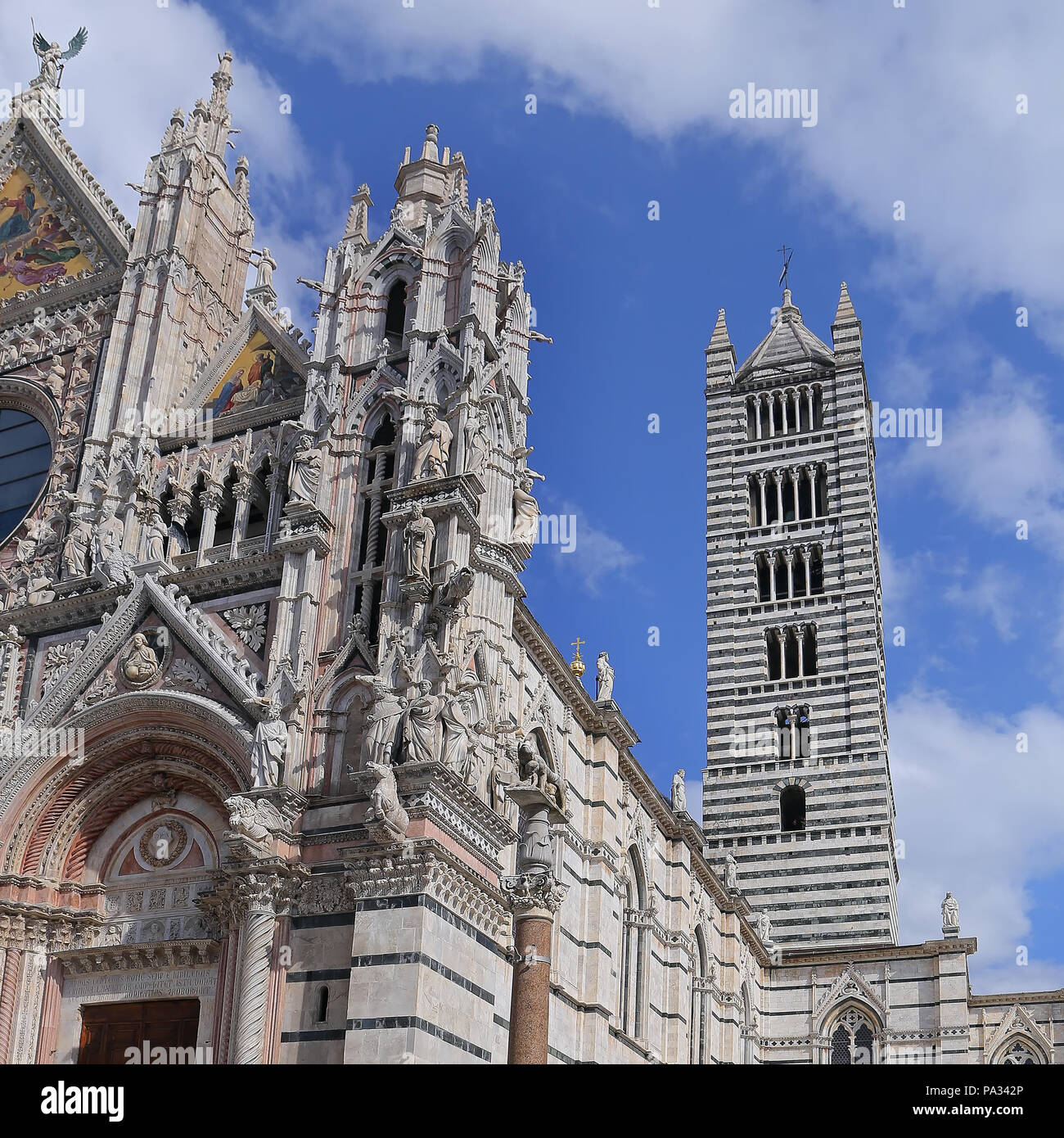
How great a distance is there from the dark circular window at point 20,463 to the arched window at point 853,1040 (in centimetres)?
2524

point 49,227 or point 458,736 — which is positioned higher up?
point 49,227

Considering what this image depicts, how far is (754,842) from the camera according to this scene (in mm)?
40781

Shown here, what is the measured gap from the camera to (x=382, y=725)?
17391 mm

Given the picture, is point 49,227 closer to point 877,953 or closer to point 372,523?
point 372,523

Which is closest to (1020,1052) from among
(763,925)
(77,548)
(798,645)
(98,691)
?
(763,925)

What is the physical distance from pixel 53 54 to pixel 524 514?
54.9 ft

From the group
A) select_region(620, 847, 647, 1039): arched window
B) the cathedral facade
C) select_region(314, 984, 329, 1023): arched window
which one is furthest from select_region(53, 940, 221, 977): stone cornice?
select_region(620, 847, 647, 1039): arched window

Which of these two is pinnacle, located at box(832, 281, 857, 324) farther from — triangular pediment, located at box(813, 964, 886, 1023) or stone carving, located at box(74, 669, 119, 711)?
stone carving, located at box(74, 669, 119, 711)

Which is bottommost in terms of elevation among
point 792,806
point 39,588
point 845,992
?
point 845,992

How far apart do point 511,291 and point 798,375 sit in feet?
90.0

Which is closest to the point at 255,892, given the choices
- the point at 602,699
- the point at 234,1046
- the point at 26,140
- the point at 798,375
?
the point at 234,1046

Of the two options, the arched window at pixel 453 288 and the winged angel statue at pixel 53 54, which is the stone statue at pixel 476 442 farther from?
the winged angel statue at pixel 53 54

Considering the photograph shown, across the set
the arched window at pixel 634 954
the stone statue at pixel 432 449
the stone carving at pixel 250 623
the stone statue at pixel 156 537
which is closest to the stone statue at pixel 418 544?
the stone statue at pixel 432 449
